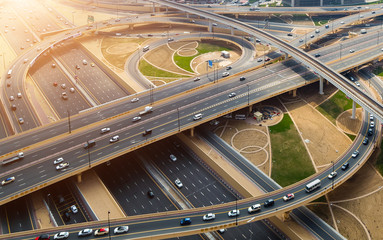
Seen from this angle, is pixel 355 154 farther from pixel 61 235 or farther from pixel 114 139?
pixel 61 235

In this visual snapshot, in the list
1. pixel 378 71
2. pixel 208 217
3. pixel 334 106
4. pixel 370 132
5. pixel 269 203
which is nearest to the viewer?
pixel 208 217

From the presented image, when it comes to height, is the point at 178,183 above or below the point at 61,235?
below

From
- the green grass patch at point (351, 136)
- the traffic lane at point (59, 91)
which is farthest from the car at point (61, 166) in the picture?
the green grass patch at point (351, 136)

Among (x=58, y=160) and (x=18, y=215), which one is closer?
(x=18, y=215)

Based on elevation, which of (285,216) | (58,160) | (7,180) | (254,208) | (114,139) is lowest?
(285,216)

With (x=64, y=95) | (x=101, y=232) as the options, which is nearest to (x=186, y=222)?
(x=101, y=232)

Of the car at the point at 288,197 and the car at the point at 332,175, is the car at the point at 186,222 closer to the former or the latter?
the car at the point at 288,197

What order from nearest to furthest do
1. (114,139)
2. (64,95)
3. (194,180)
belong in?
(194,180) < (114,139) < (64,95)
